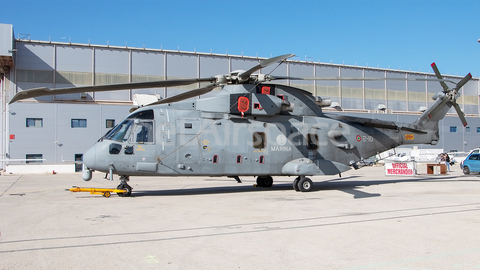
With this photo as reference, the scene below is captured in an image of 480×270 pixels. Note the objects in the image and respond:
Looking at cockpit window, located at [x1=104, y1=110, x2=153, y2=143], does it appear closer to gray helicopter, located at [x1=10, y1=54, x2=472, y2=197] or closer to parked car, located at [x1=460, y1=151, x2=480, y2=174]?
gray helicopter, located at [x1=10, y1=54, x2=472, y2=197]

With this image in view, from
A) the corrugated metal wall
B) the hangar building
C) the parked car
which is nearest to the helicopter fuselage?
the parked car

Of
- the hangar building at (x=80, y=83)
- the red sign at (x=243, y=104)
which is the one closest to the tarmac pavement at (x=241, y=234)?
the red sign at (x=243, y=104)

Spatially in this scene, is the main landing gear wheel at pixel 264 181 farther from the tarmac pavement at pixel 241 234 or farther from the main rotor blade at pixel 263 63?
the main rotor blade at pixel 263 63

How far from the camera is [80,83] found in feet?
124

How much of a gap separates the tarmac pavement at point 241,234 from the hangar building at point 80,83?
2556 cm

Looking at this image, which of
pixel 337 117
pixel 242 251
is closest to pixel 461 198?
pixel 337 117

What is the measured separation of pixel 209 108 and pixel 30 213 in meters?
6.51

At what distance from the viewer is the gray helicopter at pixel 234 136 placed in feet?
39.8

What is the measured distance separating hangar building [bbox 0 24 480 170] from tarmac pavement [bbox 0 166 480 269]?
25.6 m

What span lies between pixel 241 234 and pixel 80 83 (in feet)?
117

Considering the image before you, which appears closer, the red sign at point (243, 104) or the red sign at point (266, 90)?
the red sign at point (243, 104)

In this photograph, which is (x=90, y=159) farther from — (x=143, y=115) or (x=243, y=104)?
(x=243, y=104)

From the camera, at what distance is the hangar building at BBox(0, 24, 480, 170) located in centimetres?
3400

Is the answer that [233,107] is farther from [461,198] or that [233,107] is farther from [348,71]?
[348,71]
